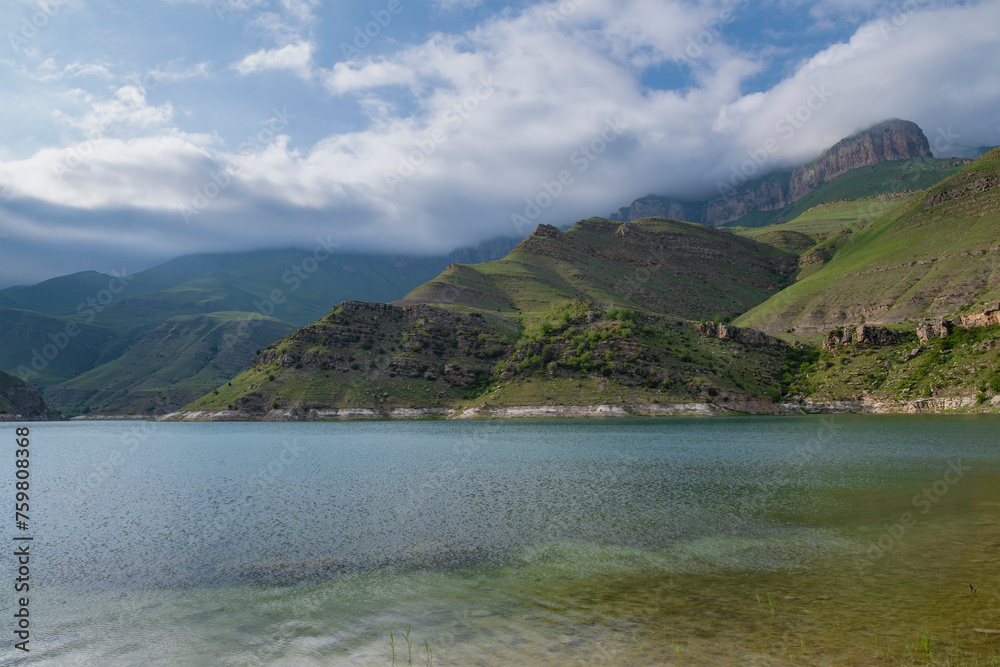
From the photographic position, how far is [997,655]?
39.2ft

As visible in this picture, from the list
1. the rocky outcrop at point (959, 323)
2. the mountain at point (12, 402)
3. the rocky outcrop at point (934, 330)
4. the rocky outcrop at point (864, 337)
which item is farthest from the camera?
the mountain at point (12, 402)

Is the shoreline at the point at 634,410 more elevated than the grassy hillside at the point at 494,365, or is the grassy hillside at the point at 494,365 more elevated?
the grassy hillside at the point at 494,365

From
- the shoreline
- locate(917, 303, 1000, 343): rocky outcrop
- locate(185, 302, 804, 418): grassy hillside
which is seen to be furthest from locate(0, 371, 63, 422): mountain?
locate(917, 303, 1000, 343): rocky outcrop

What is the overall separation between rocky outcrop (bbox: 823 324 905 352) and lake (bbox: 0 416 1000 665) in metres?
97.0

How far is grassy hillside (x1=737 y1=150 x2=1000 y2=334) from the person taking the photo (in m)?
134

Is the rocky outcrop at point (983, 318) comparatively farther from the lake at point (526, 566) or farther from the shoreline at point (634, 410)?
the lake at point (526, 566)

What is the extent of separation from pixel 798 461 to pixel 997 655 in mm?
40741

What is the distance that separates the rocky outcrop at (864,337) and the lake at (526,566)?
9699 centimetres

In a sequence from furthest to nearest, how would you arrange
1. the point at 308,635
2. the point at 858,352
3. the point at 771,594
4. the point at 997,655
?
1. the point at 858,352
2. the point at 771,594
3. the point at 308,635
4. the point at 997,655

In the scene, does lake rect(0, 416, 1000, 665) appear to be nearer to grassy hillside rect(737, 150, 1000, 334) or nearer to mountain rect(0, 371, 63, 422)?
grassy hillside rect(737, 150, 1000, 334)

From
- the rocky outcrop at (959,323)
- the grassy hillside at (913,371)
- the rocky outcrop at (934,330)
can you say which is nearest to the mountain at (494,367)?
the grassy hillside at (913,371)

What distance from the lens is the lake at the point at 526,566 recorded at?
551 inches

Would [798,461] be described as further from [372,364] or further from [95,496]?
[372,364]

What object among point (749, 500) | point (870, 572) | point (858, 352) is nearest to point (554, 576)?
point (870, 572)
